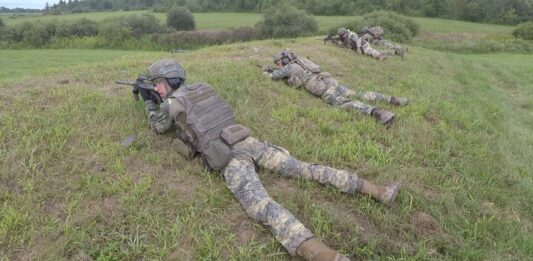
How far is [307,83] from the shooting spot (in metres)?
7.70

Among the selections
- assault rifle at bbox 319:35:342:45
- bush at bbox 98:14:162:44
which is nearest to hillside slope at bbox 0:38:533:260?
assault rifle at bbox 319:35:342:45

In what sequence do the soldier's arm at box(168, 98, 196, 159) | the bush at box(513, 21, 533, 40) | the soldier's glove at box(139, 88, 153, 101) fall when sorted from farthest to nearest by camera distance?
the bush at box(513, 21, 533, 40)
the soldier's glove at box(139, 88, 153, 101)
the soldier's arm at box(168, 98, 196, 159)

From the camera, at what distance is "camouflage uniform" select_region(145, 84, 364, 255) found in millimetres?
3305

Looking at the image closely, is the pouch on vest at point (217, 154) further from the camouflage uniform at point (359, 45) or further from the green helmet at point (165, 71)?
the camouflage uniform at point (359, 45)

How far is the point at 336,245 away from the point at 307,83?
4726 mm

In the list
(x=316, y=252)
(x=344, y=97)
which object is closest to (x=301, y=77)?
(x=344, y=97)

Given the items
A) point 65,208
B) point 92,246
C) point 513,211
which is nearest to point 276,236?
point 92,246

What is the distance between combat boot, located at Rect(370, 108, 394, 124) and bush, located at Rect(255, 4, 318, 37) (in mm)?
28307

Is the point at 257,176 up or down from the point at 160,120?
down

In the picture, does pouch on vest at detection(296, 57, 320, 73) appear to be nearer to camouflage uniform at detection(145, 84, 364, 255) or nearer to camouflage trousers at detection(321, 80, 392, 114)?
camouflage trousers at detection(321, 80, 392, 114)

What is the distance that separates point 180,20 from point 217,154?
42.6 metres

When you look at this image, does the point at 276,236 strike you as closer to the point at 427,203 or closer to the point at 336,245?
the point at 336,245

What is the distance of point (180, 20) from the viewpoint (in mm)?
43688

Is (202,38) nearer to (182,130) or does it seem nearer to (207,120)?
(182,130)
